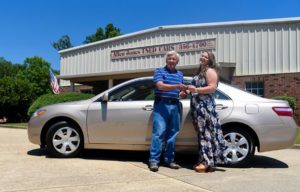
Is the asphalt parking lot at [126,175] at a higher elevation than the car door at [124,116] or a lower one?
lower

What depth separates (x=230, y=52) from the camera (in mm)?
20984

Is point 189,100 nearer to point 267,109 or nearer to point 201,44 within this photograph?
point 267,109

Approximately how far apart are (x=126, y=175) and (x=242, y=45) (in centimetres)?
1523

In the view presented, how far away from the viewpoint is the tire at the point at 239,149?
727 cm

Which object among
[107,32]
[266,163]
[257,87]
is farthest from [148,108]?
[107,32]

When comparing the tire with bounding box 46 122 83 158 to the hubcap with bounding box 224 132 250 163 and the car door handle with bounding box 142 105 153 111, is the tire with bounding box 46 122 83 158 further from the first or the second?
the hubcap with bounding box 224 132 250 163

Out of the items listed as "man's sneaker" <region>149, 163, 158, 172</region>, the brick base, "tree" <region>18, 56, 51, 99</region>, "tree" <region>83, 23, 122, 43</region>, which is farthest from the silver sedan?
"tree" <region>83, 23, 122, 43</region>

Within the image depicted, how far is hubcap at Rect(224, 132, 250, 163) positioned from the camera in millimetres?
7273

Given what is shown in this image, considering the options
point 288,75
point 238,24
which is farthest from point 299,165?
point 238,24

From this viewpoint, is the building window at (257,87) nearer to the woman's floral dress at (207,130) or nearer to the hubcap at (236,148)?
the hubcap at (236,148)

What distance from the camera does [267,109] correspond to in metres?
7.37

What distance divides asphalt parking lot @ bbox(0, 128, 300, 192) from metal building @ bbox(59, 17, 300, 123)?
462 inches

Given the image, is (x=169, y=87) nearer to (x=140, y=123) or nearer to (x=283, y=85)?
(x=140, y=123)

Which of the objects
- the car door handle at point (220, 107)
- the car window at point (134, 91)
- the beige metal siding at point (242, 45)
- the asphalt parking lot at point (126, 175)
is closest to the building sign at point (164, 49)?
the beige metal siding at point (242, 45)
